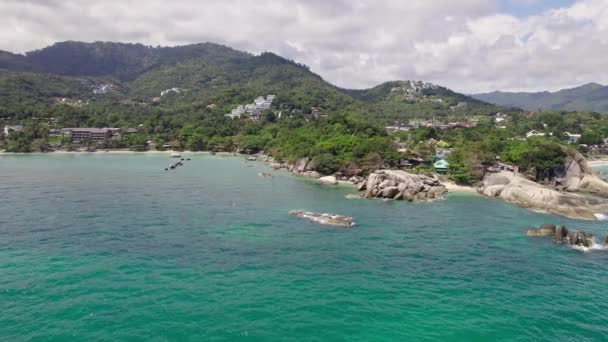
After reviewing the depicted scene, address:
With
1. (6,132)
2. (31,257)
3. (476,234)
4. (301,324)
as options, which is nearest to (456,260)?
(476,234)

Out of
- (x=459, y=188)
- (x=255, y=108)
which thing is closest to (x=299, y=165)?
(x=459, y=188)

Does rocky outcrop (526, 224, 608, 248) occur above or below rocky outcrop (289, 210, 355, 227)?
above

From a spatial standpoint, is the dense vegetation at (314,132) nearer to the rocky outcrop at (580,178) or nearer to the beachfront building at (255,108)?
the rocky outcrop at (580,178)

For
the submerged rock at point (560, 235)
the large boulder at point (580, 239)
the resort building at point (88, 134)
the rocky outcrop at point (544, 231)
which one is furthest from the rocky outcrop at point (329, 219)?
the resort building at point (88, 134)

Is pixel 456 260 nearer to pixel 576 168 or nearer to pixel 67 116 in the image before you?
pixel 576 168

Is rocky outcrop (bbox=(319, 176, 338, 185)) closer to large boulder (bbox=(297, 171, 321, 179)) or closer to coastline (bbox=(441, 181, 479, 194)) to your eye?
large boulder (bbox=(297, 171, 321, 179))

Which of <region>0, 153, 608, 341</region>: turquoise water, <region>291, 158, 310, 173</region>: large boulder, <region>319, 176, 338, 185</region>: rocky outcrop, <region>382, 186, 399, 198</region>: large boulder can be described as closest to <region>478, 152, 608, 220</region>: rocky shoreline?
<region>0, 153, 608, 341</region>: turquoise water
